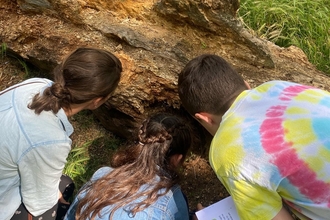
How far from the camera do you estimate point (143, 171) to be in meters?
1.76

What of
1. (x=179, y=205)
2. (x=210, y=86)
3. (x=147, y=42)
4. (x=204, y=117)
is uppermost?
(x=210, y=86)

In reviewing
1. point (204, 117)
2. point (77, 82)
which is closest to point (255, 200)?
point (204, 117)

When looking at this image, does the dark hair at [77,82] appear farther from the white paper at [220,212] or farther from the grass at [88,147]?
the grass at [88,147]

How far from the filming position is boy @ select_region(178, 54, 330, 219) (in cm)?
139

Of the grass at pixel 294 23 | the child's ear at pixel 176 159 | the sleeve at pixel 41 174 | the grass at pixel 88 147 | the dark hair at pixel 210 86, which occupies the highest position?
the dark hair at pixel 210 86

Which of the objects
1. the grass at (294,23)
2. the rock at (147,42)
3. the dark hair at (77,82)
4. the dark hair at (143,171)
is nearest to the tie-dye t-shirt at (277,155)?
the dark hair at (143,171)

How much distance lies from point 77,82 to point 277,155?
93cm

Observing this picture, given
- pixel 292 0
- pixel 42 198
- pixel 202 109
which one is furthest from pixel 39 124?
pixel 292 0

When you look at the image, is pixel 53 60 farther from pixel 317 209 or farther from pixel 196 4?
pixel 317 209

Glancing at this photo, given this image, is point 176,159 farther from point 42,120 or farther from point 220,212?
point 42,120

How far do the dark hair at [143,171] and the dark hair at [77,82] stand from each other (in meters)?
0.29

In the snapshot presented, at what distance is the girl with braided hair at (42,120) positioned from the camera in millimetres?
1749

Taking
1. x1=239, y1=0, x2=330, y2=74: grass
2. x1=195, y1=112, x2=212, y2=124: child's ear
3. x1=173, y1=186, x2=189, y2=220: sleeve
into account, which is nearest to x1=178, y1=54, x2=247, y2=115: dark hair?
x1=195, y1=112, x2=212, y2=124: child's ear

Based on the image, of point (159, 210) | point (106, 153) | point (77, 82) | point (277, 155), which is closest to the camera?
point (277, 155)
